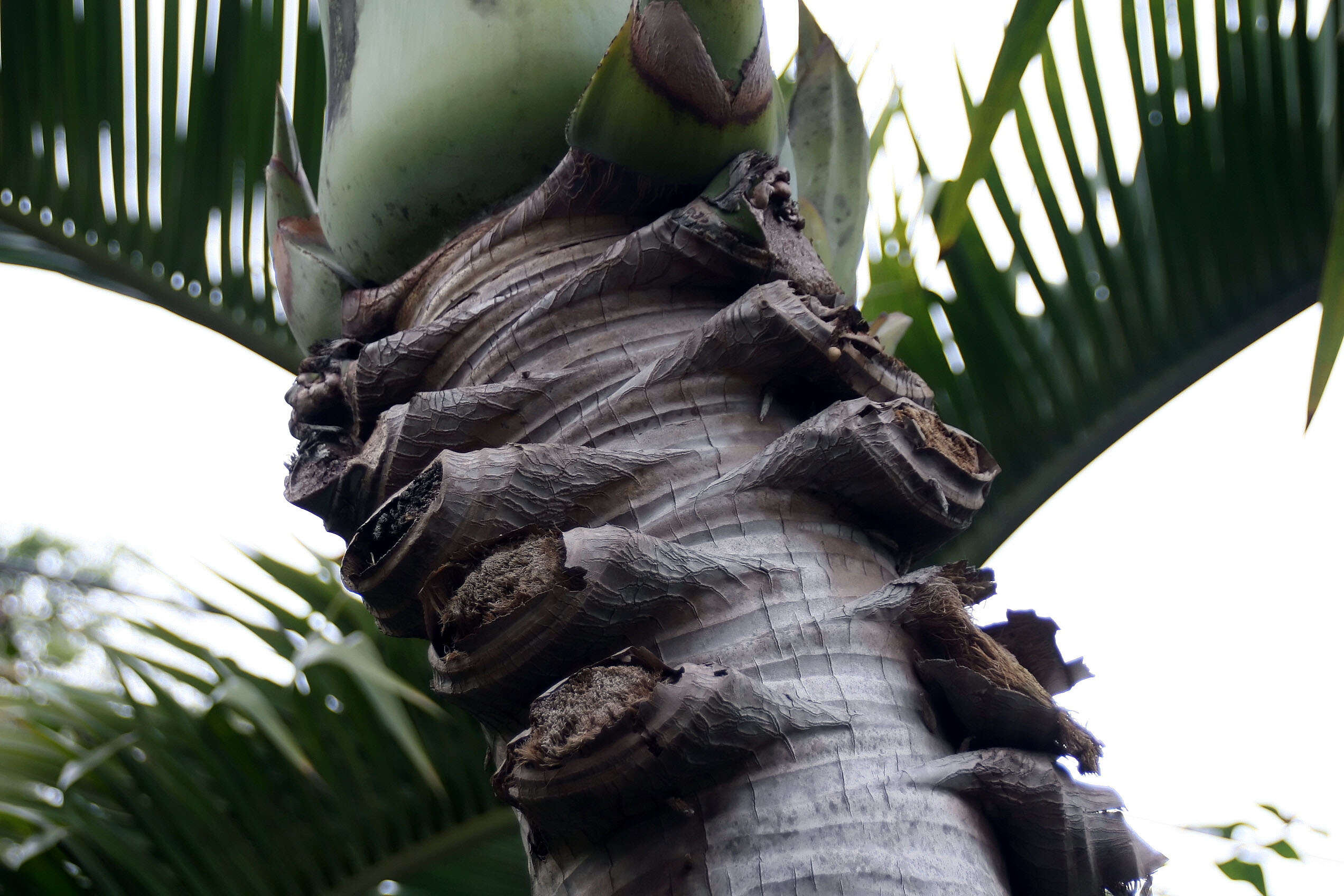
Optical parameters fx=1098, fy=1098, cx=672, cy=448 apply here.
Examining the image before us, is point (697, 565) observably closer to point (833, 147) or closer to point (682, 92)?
Result: point (682, 92)

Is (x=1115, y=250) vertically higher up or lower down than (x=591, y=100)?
higher up

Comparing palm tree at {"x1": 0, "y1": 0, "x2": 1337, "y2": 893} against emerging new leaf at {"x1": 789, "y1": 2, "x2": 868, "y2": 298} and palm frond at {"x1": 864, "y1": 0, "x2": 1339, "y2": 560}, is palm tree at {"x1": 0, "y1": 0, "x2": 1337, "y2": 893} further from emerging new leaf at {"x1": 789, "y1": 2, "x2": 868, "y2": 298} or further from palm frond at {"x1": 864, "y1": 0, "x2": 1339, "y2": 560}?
palm frond at {"x1": 864, "y1": 0, "x2": 1339, "y2": 560}

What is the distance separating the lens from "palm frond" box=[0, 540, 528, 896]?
1.46 metres

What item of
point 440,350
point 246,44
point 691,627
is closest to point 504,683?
point 691,627

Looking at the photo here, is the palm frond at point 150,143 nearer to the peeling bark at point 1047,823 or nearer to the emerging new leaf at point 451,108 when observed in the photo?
the emerging new leaf at point 451,108

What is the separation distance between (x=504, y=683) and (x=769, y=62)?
0.53 meters

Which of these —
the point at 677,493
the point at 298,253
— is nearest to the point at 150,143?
the point at 298,253

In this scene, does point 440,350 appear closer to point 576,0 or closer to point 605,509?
point 605,509

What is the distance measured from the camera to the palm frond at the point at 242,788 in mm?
1456

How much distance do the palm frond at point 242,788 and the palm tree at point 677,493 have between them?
2.11 feet

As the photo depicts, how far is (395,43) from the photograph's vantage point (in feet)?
3.25

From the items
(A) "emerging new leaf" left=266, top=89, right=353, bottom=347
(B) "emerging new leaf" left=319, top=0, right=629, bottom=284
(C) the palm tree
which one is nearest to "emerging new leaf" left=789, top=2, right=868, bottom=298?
(C) the palm tree

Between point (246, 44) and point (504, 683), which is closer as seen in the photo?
point (504, 683)

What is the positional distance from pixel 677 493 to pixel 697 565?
0.27ft
